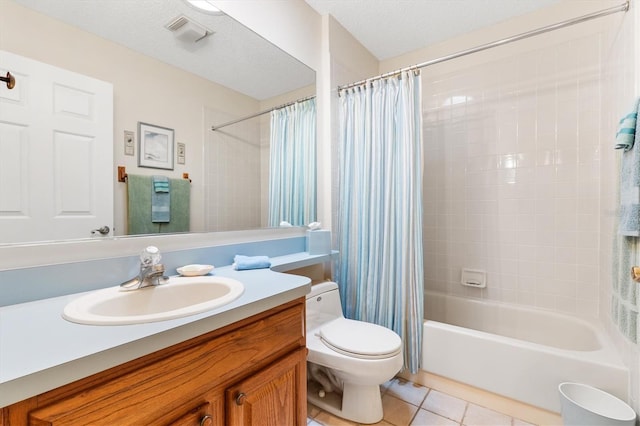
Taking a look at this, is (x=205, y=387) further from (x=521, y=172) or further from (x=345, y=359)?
(x=521, y=172)

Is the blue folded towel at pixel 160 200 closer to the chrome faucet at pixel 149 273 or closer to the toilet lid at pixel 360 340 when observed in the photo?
the chrome faucet at pixel 149 273

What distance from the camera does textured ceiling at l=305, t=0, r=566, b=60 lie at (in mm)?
1927

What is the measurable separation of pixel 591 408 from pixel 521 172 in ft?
4.78

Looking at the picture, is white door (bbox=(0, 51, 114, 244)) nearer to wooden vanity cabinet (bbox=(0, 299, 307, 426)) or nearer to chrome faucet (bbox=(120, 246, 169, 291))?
chrome faucet (bbox=(120, 246, 169, 291))

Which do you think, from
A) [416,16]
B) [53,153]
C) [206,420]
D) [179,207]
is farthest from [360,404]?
Result: [416,16]

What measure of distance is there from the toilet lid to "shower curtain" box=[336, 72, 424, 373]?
0.33 metres

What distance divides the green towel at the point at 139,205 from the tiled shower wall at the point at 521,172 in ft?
6.89

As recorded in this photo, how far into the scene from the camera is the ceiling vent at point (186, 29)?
4.12 ft

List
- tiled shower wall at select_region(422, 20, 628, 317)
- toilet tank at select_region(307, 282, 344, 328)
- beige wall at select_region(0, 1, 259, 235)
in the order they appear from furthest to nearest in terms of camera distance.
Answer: tiled shower wall at select_region(422, 20, 628, 317)
toilet tank at select_region(307, 282, 344, 328)
beige wall at select_region(0, 1, 259, 235)

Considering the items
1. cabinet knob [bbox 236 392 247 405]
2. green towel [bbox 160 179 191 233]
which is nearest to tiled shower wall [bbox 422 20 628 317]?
green towel [bbox 160 179 191 233]

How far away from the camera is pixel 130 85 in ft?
3.67

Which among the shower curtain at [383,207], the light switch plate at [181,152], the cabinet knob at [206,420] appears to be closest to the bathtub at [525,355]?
the shower curtain at [383,207]

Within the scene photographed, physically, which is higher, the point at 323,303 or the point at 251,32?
the point at 251,32

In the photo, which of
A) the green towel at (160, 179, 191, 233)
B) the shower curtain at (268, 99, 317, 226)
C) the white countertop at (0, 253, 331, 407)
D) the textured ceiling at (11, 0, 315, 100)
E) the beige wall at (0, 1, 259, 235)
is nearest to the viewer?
the white countertop at (0, 253, 331, 407)
